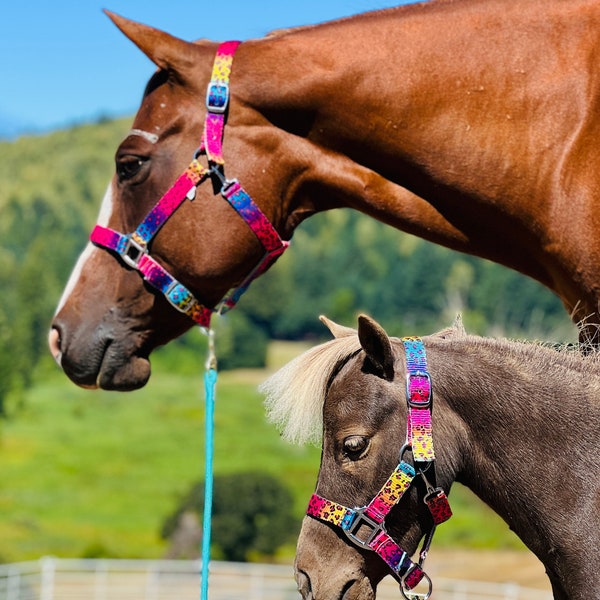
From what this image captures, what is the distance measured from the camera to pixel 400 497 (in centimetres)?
330

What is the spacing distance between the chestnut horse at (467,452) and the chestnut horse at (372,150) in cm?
54

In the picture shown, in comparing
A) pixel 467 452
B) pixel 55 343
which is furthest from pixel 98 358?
pixel 467 452

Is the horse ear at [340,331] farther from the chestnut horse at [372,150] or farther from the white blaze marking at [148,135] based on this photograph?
the white blaze marking at [148,135]

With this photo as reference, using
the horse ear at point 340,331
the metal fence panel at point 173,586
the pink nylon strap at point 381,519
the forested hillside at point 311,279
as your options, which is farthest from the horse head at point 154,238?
the forested hillside at point 311,279

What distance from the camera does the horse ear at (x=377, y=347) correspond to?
3305 millimetres

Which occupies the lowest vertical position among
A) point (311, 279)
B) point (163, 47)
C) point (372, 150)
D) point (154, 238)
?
point (311, 279)

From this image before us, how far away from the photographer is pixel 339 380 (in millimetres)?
3480

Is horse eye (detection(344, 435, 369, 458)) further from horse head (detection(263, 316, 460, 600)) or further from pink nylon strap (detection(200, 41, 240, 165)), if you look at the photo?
pink nylon strap (detection(200, 41, 240, 165))

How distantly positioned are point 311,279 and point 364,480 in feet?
342

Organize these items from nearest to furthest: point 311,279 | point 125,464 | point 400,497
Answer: point 400,497
point 125,464
point 311,279

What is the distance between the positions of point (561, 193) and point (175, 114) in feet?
5.03

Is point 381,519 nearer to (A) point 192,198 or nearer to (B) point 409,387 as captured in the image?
(B) point 409,387

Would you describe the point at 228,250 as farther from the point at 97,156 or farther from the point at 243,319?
the point at 97,156

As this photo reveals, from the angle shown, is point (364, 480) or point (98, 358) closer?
point (364, 480)
